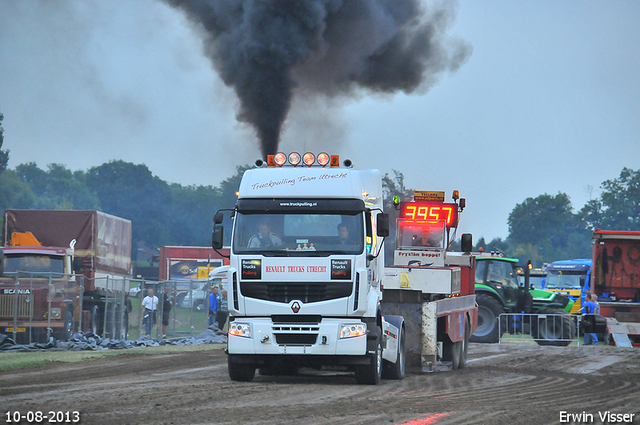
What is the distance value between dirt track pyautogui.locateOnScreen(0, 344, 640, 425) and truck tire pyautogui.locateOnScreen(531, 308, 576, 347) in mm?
10053

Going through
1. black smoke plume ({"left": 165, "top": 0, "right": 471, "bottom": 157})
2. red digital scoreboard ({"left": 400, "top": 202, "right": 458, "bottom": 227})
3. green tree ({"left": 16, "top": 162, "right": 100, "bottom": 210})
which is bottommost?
red digital scoreboard ({"left": 400, "top": 202, "right": 458, "bottom": 227})

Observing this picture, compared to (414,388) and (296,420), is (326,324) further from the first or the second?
(296,420)

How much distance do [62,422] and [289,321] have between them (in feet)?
15.7

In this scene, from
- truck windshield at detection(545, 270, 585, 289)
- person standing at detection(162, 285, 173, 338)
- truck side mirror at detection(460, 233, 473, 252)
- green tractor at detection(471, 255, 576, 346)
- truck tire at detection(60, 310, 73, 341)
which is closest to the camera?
truck side mirror at detection(460, 233, 473, 252)

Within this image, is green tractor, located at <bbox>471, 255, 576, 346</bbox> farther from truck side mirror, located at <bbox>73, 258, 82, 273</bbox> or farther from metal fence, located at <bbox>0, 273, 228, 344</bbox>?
truck side mirror, located at <bbox>73, 258, 82, 273</bbox>

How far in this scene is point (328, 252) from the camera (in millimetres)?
12859

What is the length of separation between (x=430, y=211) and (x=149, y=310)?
10.4 m

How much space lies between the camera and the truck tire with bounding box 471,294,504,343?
2834 centimetres

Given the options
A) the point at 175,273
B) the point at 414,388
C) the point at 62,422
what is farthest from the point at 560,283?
the point at 62,422

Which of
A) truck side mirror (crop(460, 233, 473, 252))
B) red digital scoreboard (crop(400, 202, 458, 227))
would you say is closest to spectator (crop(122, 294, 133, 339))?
red digital scoreboard (crop(400, 202, 458, 227))

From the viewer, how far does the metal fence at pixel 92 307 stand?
22141mm

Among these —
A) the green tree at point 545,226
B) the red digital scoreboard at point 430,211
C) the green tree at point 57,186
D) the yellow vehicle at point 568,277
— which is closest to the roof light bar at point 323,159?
the red digital scoreboard at point 430,211

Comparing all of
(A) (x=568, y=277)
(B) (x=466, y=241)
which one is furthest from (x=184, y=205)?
(B) (x=466, y=241)

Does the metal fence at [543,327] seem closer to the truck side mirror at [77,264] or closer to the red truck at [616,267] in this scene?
the red truck at [616,267]
